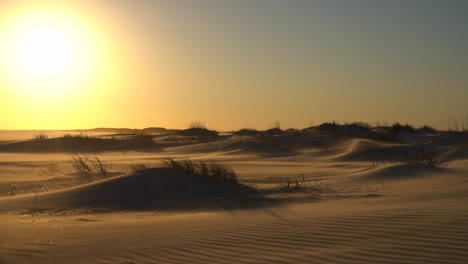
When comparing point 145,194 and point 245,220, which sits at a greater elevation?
point 145,194

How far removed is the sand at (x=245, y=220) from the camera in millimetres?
5656

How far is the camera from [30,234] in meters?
6.86

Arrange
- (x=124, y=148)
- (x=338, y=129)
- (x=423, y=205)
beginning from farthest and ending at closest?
(x=338, y=129), (x=124, y=148), (x=423, y=205)

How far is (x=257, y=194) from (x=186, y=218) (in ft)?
8.77

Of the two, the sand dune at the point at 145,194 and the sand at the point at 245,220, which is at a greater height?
the sand dune at the point at 145,194

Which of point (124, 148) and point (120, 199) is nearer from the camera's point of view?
point (120, 199)

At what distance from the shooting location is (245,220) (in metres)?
7.55

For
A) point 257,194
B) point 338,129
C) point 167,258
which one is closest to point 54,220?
point 167,258

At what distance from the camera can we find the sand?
18.6 feet

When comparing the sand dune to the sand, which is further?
the sand dune

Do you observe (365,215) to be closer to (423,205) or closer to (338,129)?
(423,205)

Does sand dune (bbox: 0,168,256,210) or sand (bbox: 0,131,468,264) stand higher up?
sand dune (bbox: 0,168,256,210)

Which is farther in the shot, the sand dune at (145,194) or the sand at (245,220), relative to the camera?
the sand dune at (145,194)

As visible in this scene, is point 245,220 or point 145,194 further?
point 145,194
